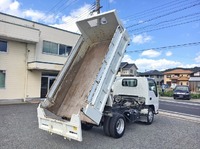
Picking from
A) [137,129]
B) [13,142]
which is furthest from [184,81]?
[13,142]

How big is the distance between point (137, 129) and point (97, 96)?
307 centimetres

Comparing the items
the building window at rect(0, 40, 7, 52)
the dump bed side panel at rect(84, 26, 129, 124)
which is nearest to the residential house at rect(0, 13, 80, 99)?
the building window at rect(0, 40, 7, 52)

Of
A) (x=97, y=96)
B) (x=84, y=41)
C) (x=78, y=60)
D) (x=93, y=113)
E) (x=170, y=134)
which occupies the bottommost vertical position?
(x=170, y=134)

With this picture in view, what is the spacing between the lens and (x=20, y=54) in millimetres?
15438

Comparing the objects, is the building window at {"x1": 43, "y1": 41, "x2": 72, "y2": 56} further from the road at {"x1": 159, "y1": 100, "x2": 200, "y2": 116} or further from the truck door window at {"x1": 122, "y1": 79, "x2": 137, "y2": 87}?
the truck door window at {"x1": 122, "y1": 79, "x2": 137, "y2": 87}

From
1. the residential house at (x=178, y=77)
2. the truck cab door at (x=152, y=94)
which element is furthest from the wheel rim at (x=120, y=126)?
the residential house at (x=178, y=77)

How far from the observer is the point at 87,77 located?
6641mm

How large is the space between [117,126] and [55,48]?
515 inches

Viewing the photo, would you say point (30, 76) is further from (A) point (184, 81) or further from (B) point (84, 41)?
(A) point (184, 81)

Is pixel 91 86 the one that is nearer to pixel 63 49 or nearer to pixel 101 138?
pixel 101 138

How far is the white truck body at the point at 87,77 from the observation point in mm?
5203

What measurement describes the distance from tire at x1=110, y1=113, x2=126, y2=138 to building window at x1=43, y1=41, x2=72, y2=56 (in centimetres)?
1240

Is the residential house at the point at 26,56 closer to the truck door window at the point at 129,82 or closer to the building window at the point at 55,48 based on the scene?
the building window at the point at 55,48

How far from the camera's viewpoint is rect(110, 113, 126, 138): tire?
604 cm
